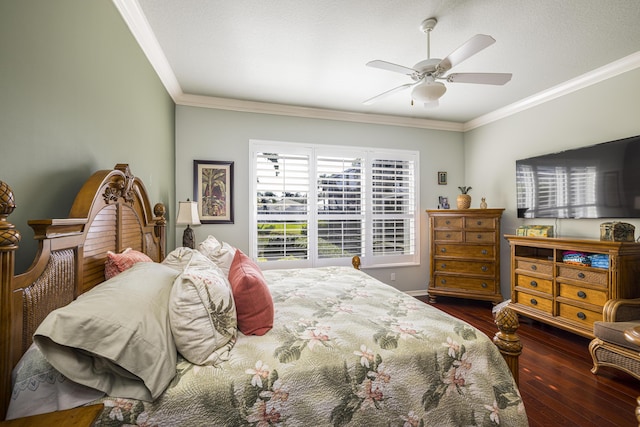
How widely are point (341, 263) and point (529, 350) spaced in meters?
2.30

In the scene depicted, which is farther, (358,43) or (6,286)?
(358,43)

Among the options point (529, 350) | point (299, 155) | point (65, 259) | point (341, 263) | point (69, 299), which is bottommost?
point (529, 350)

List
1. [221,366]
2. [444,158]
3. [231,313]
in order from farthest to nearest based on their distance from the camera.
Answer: [444,158] < [231,313] < [221,366]

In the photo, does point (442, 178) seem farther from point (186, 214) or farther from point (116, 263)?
point (116, 263)

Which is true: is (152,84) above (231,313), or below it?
above

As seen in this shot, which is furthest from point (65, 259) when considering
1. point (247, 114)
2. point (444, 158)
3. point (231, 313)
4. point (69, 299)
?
point (444, 158)

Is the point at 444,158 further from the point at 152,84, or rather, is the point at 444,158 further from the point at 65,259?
the point at 65,259

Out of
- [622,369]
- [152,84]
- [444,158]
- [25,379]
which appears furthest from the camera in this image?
[444,158]

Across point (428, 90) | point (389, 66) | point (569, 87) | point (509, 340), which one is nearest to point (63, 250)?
point (509, 340)

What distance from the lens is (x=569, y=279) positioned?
A: 288 cm

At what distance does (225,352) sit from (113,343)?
0.42 m

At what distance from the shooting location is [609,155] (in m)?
2.90

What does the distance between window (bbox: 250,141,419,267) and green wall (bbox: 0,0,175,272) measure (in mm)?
1833

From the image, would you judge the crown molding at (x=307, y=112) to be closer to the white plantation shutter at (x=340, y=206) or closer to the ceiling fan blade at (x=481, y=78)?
the white plantation shutter at (x=340, y=206)
